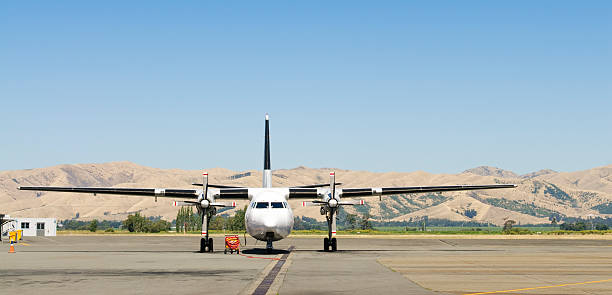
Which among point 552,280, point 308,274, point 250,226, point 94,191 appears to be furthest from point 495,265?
point 94,191

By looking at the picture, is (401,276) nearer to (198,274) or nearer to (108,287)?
(198,274)

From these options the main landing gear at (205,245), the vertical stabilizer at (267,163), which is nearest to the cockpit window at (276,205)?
the main landing gear at (205,245)

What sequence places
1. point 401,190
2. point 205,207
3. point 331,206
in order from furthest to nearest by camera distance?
point 401,190 < point 205,207 < point 331,206

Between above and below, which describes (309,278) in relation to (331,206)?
below

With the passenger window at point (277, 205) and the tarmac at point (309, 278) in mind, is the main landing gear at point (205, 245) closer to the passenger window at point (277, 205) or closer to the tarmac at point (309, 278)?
the passenger window at point (277, 205)

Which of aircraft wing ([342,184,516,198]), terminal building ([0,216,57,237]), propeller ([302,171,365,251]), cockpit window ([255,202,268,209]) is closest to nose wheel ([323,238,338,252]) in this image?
propeller ([302,171,365,251])

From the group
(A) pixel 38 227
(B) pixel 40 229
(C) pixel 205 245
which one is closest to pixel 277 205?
(C) pixel 205 245

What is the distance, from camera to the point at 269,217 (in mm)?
35156

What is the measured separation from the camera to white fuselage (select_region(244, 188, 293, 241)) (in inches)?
1387

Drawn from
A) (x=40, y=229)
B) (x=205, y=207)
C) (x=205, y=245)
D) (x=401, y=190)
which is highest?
(x=401, y=190)

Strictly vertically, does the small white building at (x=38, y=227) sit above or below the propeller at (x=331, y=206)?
below

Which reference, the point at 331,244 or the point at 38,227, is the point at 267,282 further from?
the point at 38,227

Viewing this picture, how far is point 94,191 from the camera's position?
136 feet

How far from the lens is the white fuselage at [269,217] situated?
116 ft
